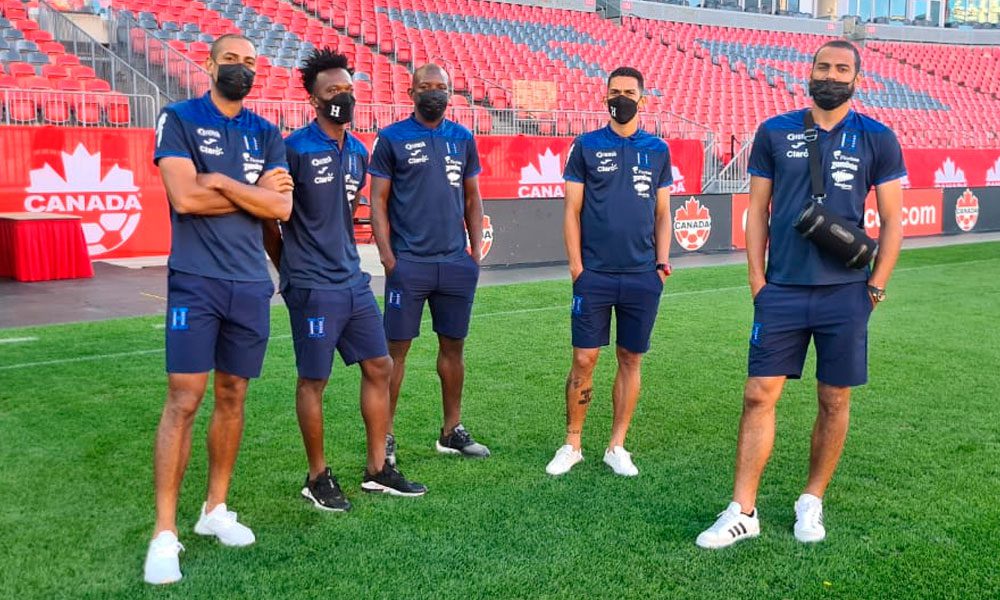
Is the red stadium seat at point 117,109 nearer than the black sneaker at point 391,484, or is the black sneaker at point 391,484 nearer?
the black sneaker at point 391,484

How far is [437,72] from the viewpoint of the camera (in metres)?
5.12

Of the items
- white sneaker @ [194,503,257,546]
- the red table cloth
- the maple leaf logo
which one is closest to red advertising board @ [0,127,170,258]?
the red table cloth

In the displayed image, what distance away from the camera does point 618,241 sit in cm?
499

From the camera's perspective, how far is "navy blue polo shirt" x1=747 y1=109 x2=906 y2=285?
155 inches

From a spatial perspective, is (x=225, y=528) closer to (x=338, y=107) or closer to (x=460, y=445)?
(x=460, y=445)

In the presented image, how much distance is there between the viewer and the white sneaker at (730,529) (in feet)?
13.1

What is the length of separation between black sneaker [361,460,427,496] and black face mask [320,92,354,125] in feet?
5.58

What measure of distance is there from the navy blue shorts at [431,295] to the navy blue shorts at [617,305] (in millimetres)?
594

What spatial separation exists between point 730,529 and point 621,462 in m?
1.07

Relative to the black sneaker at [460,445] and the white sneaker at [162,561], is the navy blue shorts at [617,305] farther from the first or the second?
the white sneaker at [162,561]

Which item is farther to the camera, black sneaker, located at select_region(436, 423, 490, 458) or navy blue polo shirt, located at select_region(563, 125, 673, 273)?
black sneaker, located at select_region(436, 423, 490, 458)

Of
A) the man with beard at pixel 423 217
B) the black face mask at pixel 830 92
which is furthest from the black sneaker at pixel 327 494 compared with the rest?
the black face mask at pixel 830 92

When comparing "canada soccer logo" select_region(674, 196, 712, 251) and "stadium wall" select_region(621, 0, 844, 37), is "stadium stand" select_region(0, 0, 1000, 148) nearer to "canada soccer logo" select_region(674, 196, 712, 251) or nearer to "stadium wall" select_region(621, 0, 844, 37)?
"stadium wall" select_region(621, 0, 844, 37)

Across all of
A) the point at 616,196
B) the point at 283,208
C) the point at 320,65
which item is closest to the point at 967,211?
the point at 616,196
